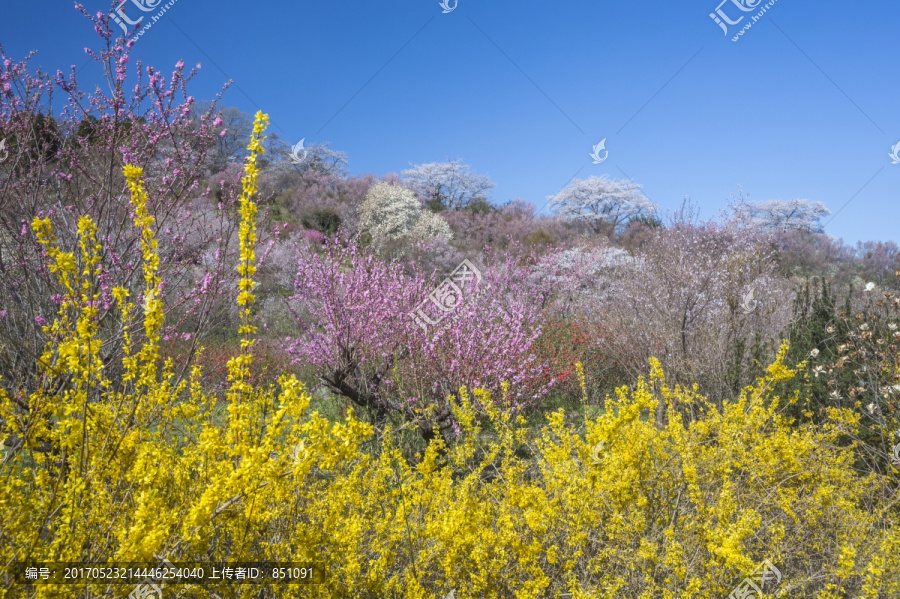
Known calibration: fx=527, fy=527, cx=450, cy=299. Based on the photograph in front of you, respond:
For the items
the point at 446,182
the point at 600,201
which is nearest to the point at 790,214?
the point at 600,201

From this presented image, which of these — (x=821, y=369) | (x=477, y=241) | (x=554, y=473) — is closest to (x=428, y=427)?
(x=554, y=473)

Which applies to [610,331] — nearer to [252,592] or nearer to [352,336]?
[352,336]

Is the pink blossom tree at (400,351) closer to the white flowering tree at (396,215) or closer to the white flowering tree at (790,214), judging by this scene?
the white flowering tree at (396,215)

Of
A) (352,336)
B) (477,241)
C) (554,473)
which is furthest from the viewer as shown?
(477,241)

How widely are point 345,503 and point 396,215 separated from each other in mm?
21137

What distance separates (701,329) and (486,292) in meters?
2.81

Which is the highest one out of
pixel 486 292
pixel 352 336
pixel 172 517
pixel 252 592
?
pixel 486 292

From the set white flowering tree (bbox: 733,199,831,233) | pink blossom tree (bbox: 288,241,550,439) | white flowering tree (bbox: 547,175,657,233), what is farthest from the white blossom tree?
pink blossom tree (bbox: 288,241,550,439)

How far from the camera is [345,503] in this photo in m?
2.54

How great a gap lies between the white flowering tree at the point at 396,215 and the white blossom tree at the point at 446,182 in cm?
989

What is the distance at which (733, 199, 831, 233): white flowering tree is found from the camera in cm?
3278

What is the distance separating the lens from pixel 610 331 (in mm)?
8477

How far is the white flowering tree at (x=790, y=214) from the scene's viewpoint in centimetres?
3278

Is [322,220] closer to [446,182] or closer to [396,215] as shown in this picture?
[396,215]
